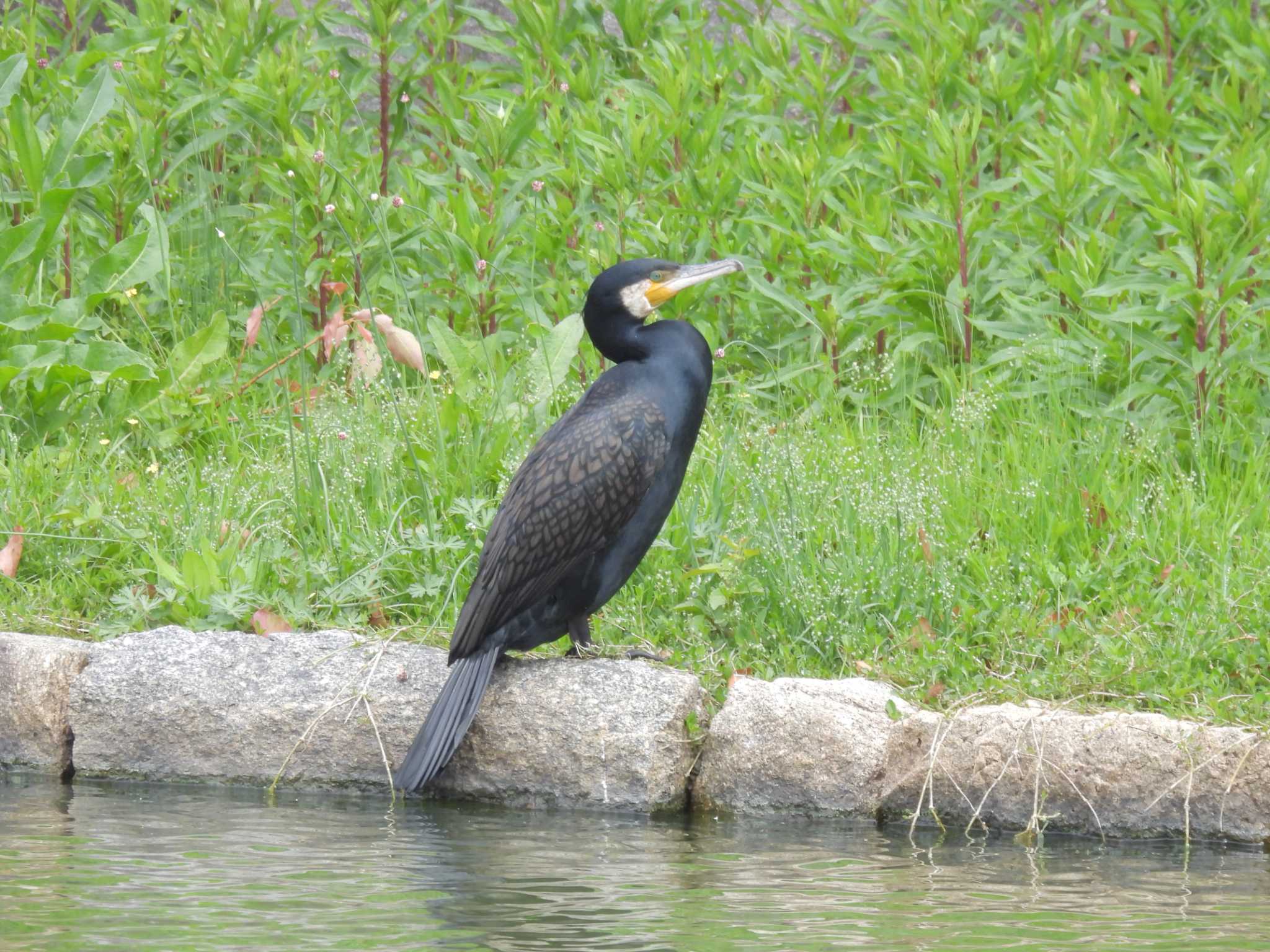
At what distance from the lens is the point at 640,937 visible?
9.78 ft

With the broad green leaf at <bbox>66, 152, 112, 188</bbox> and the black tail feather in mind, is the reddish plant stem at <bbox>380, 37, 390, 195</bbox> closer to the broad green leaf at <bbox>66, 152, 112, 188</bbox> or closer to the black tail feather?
the broad green leaf at <bbox>66, 152, 112, 188</bbox>

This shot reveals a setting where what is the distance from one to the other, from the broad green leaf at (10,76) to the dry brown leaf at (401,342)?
176cm

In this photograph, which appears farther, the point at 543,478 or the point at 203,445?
the point at 203,445

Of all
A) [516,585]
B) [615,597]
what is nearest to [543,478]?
[516,585]

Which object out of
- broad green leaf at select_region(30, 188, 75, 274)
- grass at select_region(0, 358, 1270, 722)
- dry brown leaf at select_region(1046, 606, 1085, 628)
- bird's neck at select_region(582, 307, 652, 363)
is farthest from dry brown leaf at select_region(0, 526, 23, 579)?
dry brown leaf at select_region(1046, 606, 1085, 628)

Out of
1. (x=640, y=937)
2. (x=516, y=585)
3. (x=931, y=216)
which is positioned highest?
(x=931, y=216)

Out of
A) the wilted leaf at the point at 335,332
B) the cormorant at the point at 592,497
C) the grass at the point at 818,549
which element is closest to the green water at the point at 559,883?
the cormorant at the point at 592,497

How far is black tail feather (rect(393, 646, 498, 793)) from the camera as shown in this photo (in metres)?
4.08

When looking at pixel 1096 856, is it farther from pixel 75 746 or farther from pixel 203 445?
pixel 203 445

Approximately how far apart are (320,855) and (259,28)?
15.7ft

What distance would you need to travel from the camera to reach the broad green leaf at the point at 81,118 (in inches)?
246

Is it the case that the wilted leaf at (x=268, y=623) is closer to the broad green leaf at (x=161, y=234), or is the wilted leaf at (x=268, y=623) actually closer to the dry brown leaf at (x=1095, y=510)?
the broad green leaf at (x=161, y=234)

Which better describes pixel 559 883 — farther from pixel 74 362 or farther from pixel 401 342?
pixel 74 362

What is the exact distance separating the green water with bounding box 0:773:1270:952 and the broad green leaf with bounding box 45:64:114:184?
283cm
